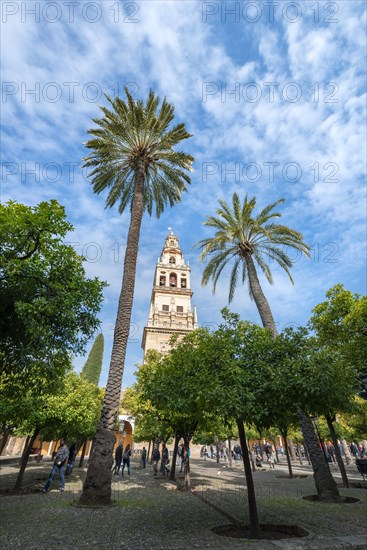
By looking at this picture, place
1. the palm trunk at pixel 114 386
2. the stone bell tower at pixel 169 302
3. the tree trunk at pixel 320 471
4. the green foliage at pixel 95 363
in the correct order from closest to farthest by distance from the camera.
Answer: the palm trunk at pixel 114 386
the tree trunk at pixel 320 471
the stone bell tower at pixel 169 302
the green foliage at pixel 95 363

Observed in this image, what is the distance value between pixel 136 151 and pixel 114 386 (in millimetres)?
11797

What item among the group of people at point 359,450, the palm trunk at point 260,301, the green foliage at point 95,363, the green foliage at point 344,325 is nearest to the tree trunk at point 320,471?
the green foliage at point 344,325

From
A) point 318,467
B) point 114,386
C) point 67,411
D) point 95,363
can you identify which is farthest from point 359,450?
point 95,363

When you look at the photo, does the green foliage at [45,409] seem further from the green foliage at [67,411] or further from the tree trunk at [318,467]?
the tree trunk at [318,467]

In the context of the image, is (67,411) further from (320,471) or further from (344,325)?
(344,325)

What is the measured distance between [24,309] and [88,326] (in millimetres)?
1950

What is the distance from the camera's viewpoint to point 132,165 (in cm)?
1698

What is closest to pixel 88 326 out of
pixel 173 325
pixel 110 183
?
pixel 110 183

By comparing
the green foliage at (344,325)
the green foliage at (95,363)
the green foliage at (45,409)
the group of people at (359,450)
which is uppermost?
the green foliage at (95,363)

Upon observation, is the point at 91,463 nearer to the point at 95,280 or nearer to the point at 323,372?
the point at 95,280

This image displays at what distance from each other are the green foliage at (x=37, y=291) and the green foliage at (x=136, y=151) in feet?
32.3

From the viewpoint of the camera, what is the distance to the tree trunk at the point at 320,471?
38.5ft

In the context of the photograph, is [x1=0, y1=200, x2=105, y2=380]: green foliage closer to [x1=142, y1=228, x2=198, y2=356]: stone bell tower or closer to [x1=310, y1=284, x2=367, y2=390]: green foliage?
[x1=310, y1=284, x2=367, y2=390]: green foliage

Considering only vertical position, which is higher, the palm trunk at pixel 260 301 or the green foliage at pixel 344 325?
the palm trunk at pixel 260 301
